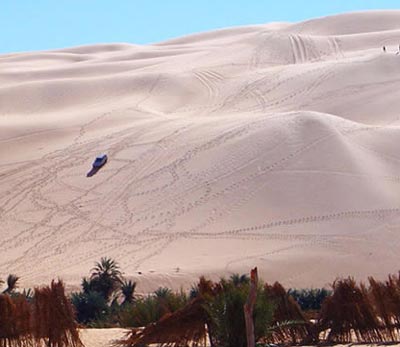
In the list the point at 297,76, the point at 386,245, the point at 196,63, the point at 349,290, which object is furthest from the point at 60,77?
the point at 349,290

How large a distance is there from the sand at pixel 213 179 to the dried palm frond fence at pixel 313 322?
14.5 meters

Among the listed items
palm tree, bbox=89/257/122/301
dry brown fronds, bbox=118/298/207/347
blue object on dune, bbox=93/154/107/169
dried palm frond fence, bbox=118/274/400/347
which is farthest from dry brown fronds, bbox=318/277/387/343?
blue object on dune, bbox=93/154/107/169

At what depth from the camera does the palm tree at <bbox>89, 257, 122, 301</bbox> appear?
26014mm

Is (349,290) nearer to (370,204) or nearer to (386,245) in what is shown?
(386,245)

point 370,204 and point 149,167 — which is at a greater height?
point 149,167

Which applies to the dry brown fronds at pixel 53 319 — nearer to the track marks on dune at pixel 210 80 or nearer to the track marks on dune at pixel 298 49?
the track marks on dune at pixel 210 80

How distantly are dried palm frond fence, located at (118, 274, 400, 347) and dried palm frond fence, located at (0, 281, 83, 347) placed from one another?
709 mm

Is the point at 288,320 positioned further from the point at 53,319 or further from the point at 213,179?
the point at 213,179

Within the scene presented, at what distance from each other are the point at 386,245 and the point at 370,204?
109 inches

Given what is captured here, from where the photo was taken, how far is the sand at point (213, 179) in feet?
100

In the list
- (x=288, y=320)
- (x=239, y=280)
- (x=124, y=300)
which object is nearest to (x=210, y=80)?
(x=124, y=300)

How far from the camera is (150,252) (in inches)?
1223

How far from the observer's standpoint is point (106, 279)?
26.4m

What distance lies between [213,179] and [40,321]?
23.1 m
